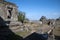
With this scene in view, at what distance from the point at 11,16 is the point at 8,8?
1.52 m

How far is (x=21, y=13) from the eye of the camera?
95.3 ft

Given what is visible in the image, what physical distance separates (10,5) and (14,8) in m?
1.07

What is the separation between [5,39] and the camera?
22.5 feet

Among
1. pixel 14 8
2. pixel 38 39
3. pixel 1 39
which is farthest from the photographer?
pixel 14 8

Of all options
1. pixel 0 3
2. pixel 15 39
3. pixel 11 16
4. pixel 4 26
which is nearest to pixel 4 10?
pixel 0 3

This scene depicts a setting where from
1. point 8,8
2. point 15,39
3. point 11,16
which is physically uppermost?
point 8,8

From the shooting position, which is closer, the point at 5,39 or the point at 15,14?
the point at 5,39

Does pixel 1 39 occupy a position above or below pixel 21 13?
below

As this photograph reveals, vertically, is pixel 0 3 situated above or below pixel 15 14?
above

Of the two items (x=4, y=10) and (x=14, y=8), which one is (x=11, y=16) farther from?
(x=4, y=10)

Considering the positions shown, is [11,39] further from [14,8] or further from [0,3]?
[14,8]

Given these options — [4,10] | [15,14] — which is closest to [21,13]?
[15,14]

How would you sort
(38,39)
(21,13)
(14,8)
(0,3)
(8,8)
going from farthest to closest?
Result: (21,13) < (14,8) < (8,8) < (0,3) < (38,39)

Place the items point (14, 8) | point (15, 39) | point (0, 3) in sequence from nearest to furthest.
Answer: point (15, 39), point (0, 3), point (14, 8)
